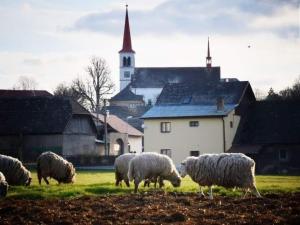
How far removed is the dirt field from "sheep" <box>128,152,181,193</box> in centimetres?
396

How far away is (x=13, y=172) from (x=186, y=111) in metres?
32.4

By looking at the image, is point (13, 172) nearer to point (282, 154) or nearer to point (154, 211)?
point (154, 211)

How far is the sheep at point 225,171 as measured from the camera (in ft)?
69.2

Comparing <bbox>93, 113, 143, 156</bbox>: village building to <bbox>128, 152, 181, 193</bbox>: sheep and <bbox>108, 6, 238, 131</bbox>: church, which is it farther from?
<bbox>128, 152, 181, 193</bbox>: sheep

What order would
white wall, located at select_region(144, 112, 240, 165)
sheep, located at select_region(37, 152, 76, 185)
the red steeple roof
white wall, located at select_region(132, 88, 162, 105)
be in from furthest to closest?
1. white wall, located at select_region(132, 88, 162, 105)
2. the red steeple roof
3. white wall, located at select_region(144, 112, 240, 165)
4. sheep, located at select_region(37, 152, 76, 185)

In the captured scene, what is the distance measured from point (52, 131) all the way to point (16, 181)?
3382 centimetres

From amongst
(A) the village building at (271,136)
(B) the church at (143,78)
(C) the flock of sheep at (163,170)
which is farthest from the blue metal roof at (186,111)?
(B) the church at (143,78)

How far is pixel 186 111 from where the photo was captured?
57.9 meters

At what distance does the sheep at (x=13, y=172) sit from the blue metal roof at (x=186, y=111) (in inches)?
1210

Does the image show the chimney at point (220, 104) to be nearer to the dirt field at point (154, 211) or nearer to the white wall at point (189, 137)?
the white wall at point (189, 137)

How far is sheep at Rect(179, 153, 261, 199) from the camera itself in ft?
69.2

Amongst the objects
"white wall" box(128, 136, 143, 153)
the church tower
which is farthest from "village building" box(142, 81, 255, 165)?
the church tower

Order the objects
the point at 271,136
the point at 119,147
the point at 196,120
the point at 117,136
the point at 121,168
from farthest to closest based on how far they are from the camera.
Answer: the point at 119,147 → the point at 117,136 → the point at 196,120 → the point at 271,136 → the point at 121,168

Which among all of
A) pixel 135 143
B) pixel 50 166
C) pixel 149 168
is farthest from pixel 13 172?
pixel 135 143
